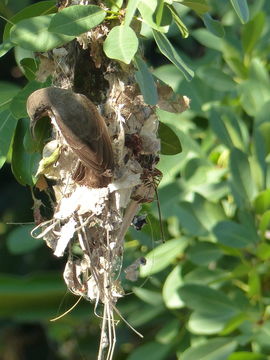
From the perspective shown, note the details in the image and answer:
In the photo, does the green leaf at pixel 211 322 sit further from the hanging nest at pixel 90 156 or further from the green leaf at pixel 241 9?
the green leaf at pixel 241 9

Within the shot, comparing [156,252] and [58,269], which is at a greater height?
[156,252]

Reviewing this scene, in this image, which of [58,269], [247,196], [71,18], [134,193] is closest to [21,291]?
[58,269]

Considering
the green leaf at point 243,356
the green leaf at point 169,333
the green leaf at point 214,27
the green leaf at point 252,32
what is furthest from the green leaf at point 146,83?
the green leaf at point 169,333

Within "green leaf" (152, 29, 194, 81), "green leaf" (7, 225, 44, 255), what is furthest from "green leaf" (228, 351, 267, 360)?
"green leaf" (152, 29, 194, 81)

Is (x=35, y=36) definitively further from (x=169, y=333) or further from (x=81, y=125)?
(x=169, y=333)

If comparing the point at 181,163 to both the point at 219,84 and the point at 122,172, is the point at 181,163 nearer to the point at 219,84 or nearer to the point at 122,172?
the point at 219,84

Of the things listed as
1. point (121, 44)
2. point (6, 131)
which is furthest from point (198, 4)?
point (6, 131)
